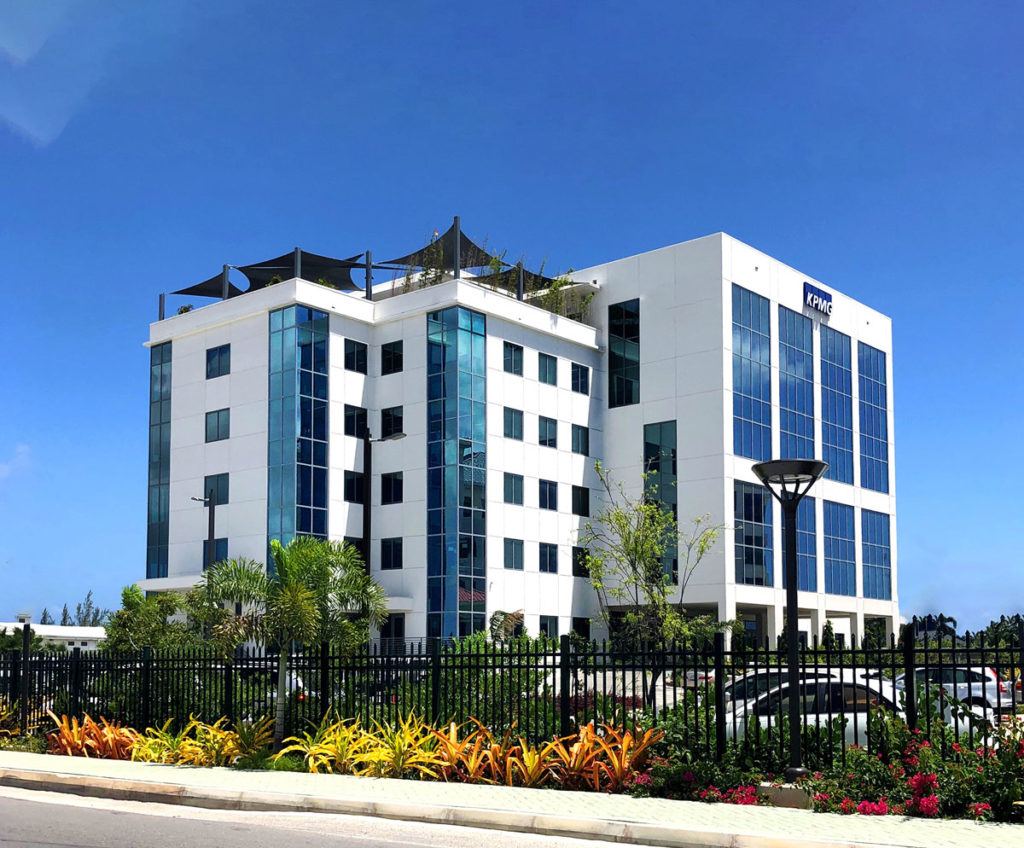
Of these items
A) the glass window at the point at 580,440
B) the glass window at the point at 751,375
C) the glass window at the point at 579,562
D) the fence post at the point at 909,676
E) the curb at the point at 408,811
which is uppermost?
the glass window at the point at 751,375

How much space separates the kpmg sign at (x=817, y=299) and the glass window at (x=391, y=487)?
73.0 feet

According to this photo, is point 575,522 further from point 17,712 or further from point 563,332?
point 17,712

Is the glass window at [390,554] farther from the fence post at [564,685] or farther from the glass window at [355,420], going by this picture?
the fence post at [564,685]

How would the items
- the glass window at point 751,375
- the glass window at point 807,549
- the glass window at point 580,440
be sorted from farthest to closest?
the glass window at point 580,440 → the glass window at point 807,549 → the glass window at point 751,375

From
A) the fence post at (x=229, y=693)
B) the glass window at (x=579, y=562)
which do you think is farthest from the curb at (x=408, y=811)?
the glass window at (x=579, y=562)

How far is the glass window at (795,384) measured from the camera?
58812 mm

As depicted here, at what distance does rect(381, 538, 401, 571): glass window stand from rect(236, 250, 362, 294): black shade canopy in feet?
42.2

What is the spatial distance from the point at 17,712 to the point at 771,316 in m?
42.1

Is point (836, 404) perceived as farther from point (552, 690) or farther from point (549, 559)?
point (552, 690)

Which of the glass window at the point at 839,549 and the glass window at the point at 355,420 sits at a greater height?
the glass window at the point at 355,420

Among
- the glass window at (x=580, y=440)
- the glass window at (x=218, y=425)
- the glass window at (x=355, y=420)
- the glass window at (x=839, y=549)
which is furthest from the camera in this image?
the glass window at (x=839, y=549)

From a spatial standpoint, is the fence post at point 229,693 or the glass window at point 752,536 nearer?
the fence post at point 229,693

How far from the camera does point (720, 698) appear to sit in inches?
627

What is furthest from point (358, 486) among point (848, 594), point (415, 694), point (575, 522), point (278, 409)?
point (415, 694)
